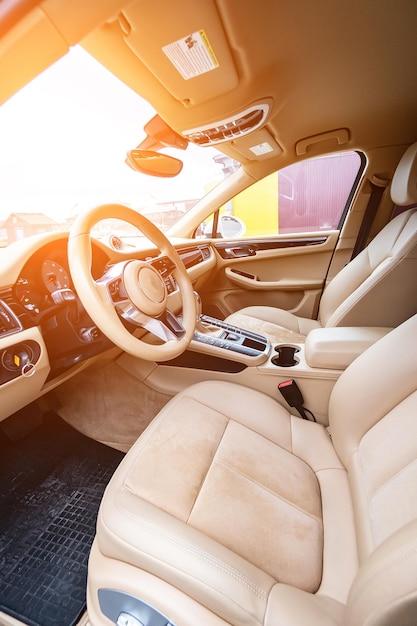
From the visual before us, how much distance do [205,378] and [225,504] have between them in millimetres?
637

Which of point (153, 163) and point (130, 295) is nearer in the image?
point (130, 295)

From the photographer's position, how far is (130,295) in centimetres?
112

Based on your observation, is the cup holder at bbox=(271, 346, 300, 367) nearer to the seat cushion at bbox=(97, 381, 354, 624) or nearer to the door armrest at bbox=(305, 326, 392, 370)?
the door armrest at bbox=(305, 326, 392, 370)

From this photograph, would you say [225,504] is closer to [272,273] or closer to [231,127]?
Result: [231,127]

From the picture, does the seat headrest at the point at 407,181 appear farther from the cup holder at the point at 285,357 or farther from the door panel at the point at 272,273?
the door panel at the point at 272,273

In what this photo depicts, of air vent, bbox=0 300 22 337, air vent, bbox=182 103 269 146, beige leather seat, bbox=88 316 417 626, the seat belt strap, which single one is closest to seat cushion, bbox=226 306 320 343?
the seat belt strap

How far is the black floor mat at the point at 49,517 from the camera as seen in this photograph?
42.9 inches

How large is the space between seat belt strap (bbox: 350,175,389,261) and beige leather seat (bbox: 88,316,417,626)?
66.1 inches

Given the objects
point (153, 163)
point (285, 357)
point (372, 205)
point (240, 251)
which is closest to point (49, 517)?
point (285, 357)

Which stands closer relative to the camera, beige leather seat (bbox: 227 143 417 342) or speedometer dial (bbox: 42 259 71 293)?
speedometer dial (bbox: 42 259 71 293)

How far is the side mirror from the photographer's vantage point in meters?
2.95

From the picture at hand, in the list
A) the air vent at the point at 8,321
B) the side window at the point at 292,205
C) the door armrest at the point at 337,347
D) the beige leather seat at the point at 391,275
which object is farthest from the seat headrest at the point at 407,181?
the air vent at the point at 8,321

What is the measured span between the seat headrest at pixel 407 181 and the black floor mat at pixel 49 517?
1741mm

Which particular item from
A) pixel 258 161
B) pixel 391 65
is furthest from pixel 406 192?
pixel 258 161
